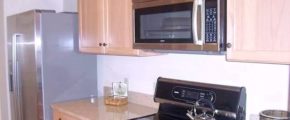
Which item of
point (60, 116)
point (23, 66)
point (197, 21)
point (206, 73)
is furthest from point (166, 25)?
point (23, 66)

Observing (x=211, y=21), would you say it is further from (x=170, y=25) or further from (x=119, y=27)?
(x=119, y=27)

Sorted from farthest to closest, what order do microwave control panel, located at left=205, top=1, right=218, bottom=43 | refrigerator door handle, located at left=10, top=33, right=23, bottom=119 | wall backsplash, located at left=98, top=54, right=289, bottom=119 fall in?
1. refrigerator door handle, located at left=10, top=33, right=23, bottom=119
2. wall backsplash, located at left=98, top=54, right=289, bottom=119
3. microwave control panel, located at left=205, top=1, right=218, bottom=43

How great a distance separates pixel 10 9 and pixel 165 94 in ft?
6.50

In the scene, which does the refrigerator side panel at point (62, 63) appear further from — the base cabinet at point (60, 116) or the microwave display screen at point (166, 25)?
the microwave display screen at point (166, 25)

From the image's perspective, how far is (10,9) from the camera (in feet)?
10.5

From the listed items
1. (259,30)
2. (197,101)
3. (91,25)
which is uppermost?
(91,25)

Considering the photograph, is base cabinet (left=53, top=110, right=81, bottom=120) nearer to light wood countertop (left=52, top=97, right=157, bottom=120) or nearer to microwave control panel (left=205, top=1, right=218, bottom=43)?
light wood countertop (left=52, top=97, right=157, bottom=120)

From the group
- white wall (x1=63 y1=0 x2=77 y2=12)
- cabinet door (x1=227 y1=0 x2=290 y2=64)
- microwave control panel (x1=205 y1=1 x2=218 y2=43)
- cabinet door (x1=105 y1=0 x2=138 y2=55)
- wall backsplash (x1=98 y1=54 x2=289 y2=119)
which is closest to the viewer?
cabinet door (x1=227 y1=0 x2=290 y2=64)

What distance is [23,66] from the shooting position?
280 cm

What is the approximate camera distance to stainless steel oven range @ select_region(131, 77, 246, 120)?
5.79 ft

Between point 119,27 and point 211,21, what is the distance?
0.81m

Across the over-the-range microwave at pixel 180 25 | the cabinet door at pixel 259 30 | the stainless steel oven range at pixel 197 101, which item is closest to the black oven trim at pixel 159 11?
the over-the-range microwave at pixel 180 25

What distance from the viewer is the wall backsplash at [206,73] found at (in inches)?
65.9

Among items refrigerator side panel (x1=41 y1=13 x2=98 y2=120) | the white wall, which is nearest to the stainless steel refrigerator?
refrigerator side panel (x1=41 y1=13 x2=98 y2=120)
